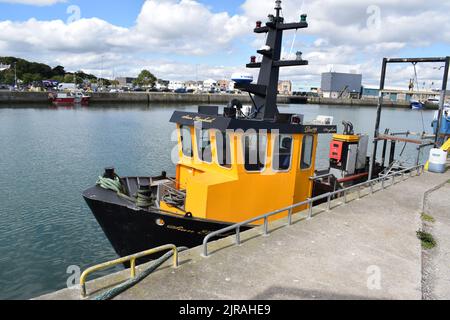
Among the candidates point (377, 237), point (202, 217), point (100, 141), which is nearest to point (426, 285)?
point (377, 237)

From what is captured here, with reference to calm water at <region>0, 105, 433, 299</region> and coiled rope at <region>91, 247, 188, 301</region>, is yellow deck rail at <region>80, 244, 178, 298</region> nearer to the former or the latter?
coiled rope at <region>91, 247, 188, 301</region>

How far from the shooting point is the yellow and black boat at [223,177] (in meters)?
6.86

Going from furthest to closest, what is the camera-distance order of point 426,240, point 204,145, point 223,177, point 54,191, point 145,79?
1. point 145,79
2. point 54,191
3. point 204,145
4. point 223,177
5. point 426,240

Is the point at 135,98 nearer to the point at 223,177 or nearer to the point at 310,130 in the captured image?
the point at 310,130

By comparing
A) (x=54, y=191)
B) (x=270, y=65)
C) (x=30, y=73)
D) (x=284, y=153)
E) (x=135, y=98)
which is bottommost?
(x=54, y=191)

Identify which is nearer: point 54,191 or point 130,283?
point 130,283

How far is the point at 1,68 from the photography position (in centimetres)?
10544

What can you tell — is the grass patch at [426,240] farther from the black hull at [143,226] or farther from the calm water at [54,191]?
the calm water at [54,191]

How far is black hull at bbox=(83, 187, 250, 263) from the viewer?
6703 millimetres

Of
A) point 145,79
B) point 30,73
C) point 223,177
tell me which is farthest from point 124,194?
point 30,73

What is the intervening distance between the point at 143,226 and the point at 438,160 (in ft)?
39.9

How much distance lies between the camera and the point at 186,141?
8.31 m

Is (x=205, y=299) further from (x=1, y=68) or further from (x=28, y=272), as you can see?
(x=1, y=68)

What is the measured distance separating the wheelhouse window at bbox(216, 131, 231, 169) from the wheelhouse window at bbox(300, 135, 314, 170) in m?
1.85
